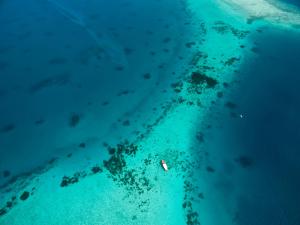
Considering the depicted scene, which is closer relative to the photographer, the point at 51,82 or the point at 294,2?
the point at 51,82

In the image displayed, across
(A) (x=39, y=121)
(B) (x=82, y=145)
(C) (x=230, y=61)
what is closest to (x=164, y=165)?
(B) (x=82, y=145)

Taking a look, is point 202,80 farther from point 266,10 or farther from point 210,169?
point 266,10

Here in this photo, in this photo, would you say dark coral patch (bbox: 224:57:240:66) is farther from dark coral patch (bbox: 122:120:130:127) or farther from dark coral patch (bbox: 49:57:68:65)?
dark coral patch (bbox: 49:57:68:65)

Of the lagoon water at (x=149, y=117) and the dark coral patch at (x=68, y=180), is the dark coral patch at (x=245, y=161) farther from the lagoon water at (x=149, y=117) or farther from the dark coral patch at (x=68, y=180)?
the dark coral patch at (x=68, y=180)

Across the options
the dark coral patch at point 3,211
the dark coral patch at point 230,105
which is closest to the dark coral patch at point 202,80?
→ the dark coral patch at point 230,105

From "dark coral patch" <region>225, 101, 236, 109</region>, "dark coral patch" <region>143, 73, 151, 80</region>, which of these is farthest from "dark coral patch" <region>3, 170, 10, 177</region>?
"dark coral patch" <region>225, 101, 236, 109</region>

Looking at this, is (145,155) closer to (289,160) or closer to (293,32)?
(289,160)
